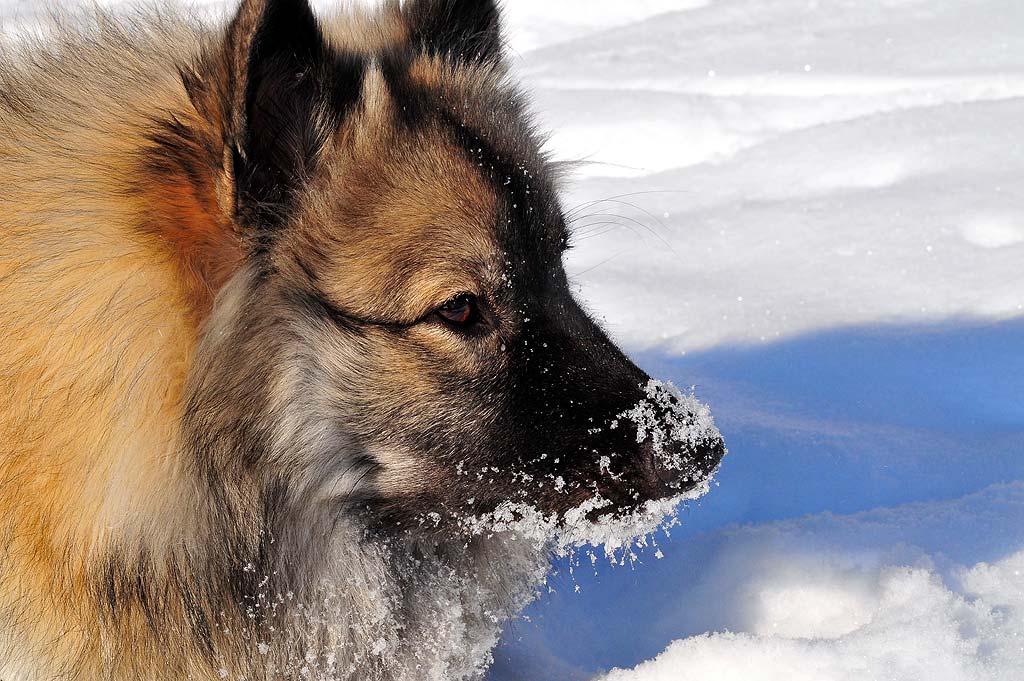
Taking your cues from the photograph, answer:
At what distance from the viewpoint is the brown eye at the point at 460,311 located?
1791 mm

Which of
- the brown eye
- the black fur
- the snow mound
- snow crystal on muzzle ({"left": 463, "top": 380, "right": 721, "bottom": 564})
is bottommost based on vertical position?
the snow mound

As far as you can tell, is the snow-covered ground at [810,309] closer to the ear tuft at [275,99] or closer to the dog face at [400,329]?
the dog face at [400,329]

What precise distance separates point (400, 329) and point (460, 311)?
12 centimetres

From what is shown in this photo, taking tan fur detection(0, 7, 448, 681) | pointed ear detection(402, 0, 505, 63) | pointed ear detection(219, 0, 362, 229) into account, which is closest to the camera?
pointed ear detection(219, 0, 362, 229)

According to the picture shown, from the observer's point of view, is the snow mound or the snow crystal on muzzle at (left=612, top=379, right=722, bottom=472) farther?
the snow mound

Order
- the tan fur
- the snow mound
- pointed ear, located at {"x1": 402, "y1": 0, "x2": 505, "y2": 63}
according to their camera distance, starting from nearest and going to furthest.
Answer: the tan fur < the snow mound < pointed ear, located at {"x1": 402, "y1": 0, "x2": 505, "y2": 63}

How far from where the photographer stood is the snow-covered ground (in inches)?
93.3

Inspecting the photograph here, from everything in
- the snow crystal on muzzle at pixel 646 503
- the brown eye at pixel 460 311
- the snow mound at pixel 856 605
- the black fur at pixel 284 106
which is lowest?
the snow mound at pixel 856 605

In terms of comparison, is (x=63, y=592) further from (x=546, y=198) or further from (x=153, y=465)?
(x=546, y=198)

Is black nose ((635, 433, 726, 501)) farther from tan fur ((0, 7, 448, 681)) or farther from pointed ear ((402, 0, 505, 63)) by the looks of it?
pointed ear ((402, 0, 505, 63))

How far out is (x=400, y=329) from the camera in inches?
69.2

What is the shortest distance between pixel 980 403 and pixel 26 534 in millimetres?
2691

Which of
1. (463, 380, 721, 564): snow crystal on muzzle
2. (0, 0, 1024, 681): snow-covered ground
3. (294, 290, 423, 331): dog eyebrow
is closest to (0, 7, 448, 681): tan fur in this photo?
(294, 290, 423, 331): dog eyebrow

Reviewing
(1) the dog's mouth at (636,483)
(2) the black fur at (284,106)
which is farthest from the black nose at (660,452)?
(2) the black fur at (284,106)
